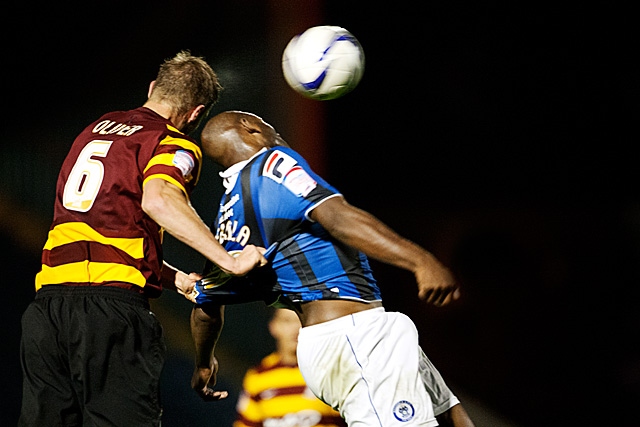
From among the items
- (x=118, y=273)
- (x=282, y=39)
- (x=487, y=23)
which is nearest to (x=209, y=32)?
(x=282, y=39)

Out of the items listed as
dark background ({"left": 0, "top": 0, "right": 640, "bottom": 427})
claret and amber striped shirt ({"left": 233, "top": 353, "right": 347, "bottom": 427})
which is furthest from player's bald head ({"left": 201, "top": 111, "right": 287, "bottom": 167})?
dark background ({"left": 0, "top": 0, "right": 640, "bottom": 427})

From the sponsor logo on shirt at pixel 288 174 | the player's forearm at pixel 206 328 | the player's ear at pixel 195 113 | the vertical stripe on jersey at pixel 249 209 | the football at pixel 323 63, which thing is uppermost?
the football at pixel 323 63

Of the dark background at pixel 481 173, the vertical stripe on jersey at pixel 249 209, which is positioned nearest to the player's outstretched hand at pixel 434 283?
the vertical stripe on jersey at pixel 249 209

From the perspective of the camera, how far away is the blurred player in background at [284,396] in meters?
2.99

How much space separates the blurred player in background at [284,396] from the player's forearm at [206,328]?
52 cm

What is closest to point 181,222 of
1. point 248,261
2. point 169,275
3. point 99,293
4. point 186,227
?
point 186,227

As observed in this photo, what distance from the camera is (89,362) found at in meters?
2.04

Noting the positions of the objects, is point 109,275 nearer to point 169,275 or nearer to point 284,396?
point 169,275

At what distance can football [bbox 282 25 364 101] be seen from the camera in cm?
262

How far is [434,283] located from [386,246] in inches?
6.2

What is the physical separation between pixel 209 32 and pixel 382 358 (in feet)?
8.44

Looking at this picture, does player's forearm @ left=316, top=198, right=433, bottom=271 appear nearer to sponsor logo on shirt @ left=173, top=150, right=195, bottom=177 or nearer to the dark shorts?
sponsor logo on shirt @ left=173, top=150, right=195, bottom=177

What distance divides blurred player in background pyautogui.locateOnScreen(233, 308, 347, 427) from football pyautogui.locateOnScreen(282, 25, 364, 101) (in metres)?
0.98

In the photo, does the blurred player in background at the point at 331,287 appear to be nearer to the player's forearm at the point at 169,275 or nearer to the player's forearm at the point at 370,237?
the player's forearm at the point at 370,237
